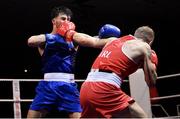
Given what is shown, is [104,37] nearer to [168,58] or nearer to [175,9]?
[175,9]

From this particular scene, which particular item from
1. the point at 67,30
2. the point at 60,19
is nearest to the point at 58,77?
the point at 67,30

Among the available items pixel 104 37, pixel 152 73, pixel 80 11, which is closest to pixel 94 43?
pixel 104 37

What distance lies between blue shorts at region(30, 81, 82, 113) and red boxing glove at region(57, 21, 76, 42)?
1.05 feet

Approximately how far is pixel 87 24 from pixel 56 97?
18.6ft

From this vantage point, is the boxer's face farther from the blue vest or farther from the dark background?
the dark background

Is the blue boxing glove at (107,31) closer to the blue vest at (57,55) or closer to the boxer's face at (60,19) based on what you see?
the blue vest at (57,55)

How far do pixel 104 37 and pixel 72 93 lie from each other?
0.47m

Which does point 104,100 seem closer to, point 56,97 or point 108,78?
point 108,78

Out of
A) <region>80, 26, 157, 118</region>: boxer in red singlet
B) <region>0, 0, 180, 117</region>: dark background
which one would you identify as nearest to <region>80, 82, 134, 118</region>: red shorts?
<region>80, 26, 157, 118</region>: boxer in red singlet

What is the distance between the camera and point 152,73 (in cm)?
247

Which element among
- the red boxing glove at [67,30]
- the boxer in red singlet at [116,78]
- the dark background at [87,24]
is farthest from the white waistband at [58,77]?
the dark background at [87,24]

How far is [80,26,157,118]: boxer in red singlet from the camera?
2449mm

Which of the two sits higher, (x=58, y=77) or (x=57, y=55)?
(x=57, y=55)

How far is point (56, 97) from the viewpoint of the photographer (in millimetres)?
2814
